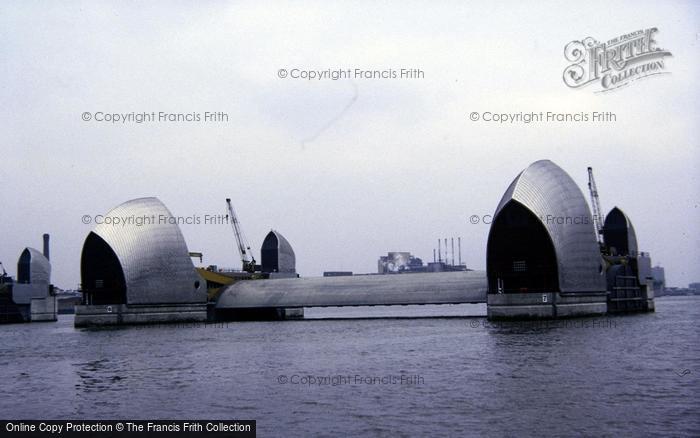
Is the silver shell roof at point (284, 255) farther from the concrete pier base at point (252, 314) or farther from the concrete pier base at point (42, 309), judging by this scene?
the concrete pier base at point (42, 309)

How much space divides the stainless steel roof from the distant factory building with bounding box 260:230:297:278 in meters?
24.9

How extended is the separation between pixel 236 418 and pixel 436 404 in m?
7.14

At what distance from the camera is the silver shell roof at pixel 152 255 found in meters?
104

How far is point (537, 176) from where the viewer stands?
310 ft

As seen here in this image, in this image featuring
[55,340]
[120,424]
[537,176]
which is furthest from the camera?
[537,176]

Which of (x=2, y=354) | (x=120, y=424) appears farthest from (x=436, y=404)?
(x=2, y=354)

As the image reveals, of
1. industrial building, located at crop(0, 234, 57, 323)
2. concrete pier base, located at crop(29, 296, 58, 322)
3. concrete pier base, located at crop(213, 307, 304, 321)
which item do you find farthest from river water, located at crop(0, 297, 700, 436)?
concrete pier base, located at crop(29, 296, 58, 322)

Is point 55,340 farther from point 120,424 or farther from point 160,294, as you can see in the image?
point 120,424

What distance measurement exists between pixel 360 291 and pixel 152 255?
2655cm

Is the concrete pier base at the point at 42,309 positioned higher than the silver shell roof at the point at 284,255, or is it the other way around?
the silver shell roof at the point at 284,255

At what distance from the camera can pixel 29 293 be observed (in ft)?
458

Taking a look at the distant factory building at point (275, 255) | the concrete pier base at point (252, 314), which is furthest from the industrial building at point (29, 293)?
the concrete pier base at point (252, 314)

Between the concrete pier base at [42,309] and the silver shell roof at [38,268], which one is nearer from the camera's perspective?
the concrete pier base at [42,309]

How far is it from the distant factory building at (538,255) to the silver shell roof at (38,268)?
85689 millimetres
